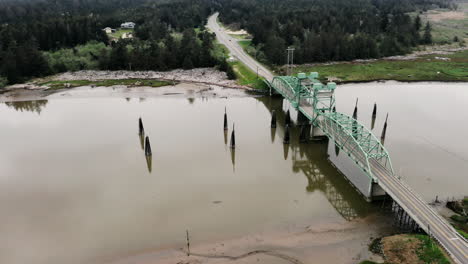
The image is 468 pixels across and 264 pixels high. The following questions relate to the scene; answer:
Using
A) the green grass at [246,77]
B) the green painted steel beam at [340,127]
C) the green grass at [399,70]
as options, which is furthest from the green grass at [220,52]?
the green painted steel beam at [340,127]

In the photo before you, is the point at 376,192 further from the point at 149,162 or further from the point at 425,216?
the point at 149,162

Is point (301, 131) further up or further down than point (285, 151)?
further up

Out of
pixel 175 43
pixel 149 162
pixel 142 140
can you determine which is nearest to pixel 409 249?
pixel 149 162

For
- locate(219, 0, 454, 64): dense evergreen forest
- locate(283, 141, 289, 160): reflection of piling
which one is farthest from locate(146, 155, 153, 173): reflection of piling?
locate(219, 0, 454, 64): dense evergreen forest

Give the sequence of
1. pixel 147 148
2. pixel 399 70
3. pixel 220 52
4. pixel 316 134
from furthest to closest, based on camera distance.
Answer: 1. pixel 220 52
2. pixel 399 70
3. pixel 316 134
4. pixel 147 148

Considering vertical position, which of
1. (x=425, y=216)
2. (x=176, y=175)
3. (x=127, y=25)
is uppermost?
(x=127, y=25)

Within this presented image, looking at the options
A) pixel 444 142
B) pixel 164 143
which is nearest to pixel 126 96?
pixel 164 143

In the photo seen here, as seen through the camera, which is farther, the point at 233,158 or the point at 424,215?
the point at 233,158
